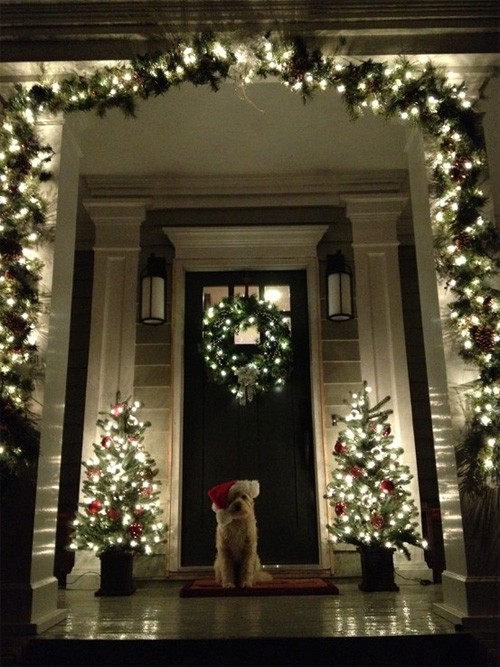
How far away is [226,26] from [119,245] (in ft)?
8.42

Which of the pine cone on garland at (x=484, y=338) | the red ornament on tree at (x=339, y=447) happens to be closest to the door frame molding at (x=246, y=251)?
the red ornament on tree at (x=339, y=447)

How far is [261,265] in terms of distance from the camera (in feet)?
18.1

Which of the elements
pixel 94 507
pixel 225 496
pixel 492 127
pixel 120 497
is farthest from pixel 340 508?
pixel 492 127

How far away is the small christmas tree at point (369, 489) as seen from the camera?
4.22 m

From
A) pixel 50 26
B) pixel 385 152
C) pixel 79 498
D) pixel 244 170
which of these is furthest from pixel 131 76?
pixel 79 498

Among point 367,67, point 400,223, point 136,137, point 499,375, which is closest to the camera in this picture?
point 499,375

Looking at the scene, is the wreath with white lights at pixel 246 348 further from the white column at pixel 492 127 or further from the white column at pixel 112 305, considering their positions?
the white column at pixel 492 127

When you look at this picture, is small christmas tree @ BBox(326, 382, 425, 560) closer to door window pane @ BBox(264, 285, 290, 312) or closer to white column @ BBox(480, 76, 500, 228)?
door window pane @ BBox(264, 285, 290, 312)

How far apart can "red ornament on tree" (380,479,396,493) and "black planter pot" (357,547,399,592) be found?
41 cm

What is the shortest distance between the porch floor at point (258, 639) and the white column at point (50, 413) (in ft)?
0.49

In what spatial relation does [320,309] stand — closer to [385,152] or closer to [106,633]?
[385,152]

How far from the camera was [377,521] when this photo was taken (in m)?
4.22

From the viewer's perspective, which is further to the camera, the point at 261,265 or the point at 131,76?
→ the point at 261,265

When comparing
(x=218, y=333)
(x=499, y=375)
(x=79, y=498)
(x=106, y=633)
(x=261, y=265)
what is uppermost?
(x=261, y=265)
